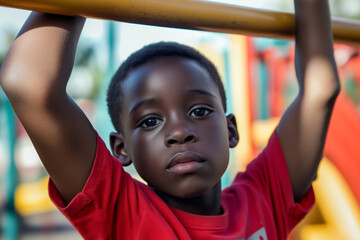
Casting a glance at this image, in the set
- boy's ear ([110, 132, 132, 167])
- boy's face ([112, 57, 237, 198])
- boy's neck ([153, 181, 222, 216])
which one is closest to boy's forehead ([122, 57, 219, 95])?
boy's face ([112, 57, 237, 198])

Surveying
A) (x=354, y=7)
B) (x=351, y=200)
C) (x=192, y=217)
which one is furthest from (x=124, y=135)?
(x=354, y=7)

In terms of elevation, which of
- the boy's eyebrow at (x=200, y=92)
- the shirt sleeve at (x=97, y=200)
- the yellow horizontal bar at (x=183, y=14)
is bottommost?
the shirt sleeve at (x=97, y=200)

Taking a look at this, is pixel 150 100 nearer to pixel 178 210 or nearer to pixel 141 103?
pixel 141 103

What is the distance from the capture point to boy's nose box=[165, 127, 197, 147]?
0.76m

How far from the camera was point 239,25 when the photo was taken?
2.60ft

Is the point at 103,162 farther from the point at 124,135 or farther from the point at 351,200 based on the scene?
the point at 351,200

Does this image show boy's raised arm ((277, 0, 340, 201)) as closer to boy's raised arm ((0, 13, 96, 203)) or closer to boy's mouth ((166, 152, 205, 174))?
boy's mouth ((166, 152, 205, 174))

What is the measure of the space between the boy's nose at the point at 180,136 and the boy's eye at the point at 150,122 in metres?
0.04

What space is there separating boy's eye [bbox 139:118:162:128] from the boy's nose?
0.04 metres

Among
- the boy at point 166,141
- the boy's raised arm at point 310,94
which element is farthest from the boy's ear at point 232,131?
the boy's raised arm at point 310,94

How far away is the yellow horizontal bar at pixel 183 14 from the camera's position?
0.63 meters

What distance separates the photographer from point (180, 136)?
76 centimetres

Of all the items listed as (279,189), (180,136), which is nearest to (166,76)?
(180,136)

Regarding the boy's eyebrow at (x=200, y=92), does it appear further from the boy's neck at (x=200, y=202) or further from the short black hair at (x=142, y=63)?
the boy's neck at (x=200, y=202)
